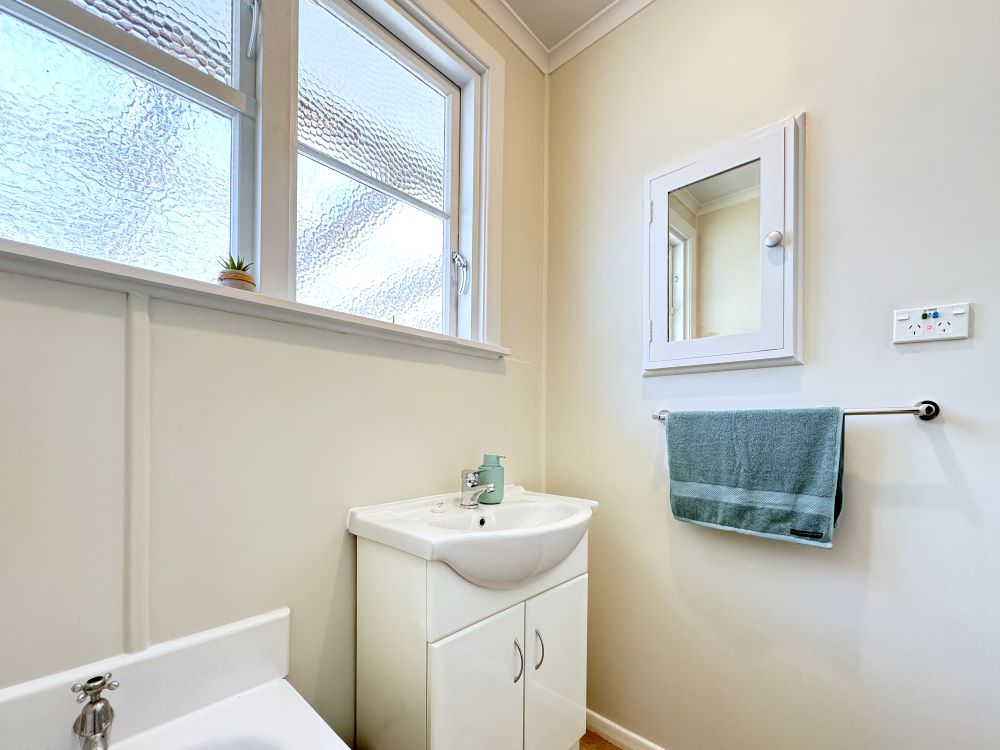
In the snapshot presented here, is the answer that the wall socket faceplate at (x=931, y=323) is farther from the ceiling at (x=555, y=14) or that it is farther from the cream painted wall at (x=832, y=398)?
the ceiling at (x=555, y=14)

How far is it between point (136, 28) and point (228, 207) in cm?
37

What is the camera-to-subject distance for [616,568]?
151cm

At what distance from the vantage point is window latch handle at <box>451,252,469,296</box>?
151 centimetres

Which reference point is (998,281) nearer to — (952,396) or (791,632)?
(952,396)

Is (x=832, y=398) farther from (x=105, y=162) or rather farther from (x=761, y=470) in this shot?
(x=105, y=162)

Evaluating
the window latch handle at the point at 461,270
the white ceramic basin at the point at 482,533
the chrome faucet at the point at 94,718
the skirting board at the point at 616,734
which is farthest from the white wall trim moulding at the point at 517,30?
the skirting board at the point at 616,734

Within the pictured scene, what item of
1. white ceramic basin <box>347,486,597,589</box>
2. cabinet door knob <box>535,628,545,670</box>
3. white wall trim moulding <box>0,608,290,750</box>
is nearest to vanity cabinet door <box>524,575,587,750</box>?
cabinet door knob <box>535,628,545,670</box>

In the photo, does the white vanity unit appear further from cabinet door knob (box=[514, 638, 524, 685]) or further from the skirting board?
the skirting board

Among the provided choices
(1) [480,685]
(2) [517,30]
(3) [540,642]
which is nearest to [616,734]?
(3) [540,642]

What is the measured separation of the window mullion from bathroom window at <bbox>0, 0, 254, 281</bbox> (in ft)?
0.14

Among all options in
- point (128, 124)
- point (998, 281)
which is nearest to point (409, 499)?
point (128, 124)

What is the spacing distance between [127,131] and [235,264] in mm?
320

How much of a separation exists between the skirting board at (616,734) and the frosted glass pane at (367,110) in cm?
183

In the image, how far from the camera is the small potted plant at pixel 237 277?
3.10 ft
